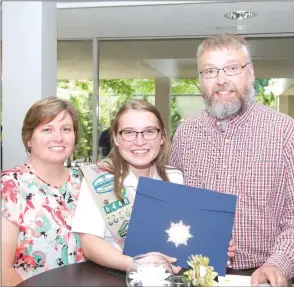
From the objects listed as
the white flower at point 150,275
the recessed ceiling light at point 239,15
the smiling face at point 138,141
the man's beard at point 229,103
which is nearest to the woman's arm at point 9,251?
the smiling face at point 138,141

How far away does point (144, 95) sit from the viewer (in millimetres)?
6531

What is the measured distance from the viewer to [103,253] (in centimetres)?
150

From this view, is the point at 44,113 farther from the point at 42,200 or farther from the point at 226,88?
the point at 226,88

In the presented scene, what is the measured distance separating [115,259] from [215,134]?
0.76 m

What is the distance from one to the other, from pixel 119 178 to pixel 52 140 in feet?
1.25

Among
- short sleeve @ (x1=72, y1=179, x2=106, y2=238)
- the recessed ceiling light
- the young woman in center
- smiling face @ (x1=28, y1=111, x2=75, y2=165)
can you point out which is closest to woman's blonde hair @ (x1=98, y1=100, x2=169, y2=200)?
the young woman in center

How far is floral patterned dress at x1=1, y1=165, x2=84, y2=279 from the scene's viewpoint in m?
1.75

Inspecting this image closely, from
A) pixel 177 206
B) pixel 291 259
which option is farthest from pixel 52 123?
pixel 291 259

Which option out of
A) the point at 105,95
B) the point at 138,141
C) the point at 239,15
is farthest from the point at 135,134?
the point at 105,95

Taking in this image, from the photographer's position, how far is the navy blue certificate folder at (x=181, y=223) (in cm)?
142

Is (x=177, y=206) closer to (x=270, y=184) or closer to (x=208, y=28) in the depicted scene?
(x=270, y=184)

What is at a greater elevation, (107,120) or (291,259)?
(107,120)

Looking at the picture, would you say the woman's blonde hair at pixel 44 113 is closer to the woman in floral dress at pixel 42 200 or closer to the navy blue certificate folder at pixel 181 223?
the woman in floral dress at pixel 42 200

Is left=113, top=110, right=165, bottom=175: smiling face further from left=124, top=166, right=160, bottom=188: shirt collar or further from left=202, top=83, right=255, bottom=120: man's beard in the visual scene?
left=202, top=83, right=255, bottom=120: man's beard
